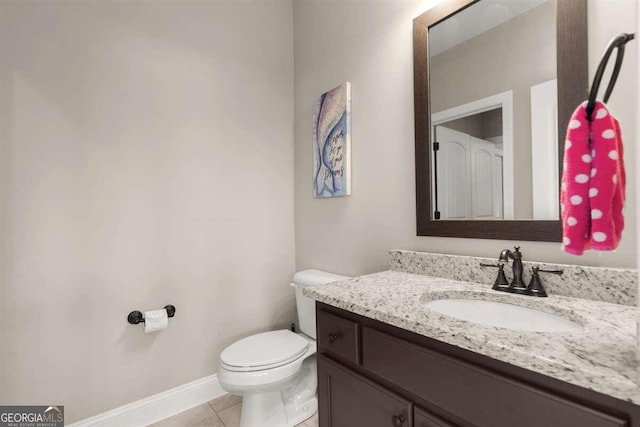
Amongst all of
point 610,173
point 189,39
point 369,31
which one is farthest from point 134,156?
point 610,173

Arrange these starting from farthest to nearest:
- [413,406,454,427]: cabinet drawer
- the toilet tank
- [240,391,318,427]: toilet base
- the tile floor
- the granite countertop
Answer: the toilet tank
the tile floor
[240,391,318,427]: toilet base
[413,406,454,427]: cabinet drawer
the granite countertop

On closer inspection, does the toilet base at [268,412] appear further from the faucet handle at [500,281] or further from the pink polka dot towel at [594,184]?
the pink polka dot towel at [594,184]

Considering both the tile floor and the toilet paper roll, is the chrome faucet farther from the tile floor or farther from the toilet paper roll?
the toilet paper roll

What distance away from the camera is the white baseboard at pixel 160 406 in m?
1.53

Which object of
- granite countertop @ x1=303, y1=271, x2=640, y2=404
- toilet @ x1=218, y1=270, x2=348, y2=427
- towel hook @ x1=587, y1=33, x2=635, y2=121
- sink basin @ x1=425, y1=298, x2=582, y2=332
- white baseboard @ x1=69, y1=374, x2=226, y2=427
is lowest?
white baseboard @ x1=69, y1=374, x2=226, y2=427

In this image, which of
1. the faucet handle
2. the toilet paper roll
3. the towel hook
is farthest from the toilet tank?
the towel hook

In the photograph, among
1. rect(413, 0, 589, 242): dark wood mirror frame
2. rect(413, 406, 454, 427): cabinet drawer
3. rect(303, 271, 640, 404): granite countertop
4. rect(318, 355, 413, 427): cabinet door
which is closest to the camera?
rect(303, 271, 640, 404): granite countertop

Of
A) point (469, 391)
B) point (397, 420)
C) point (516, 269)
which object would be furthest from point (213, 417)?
point (516, 269)

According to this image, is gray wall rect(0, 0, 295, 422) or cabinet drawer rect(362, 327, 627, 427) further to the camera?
gray wall rect(0, 0, 295, 422)

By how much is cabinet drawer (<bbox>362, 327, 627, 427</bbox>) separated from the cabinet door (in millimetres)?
60

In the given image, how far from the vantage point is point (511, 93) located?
111 cm

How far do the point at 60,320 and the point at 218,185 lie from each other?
1029 mm

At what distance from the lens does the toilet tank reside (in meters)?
1.77

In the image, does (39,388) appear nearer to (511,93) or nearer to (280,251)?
(280,251)
